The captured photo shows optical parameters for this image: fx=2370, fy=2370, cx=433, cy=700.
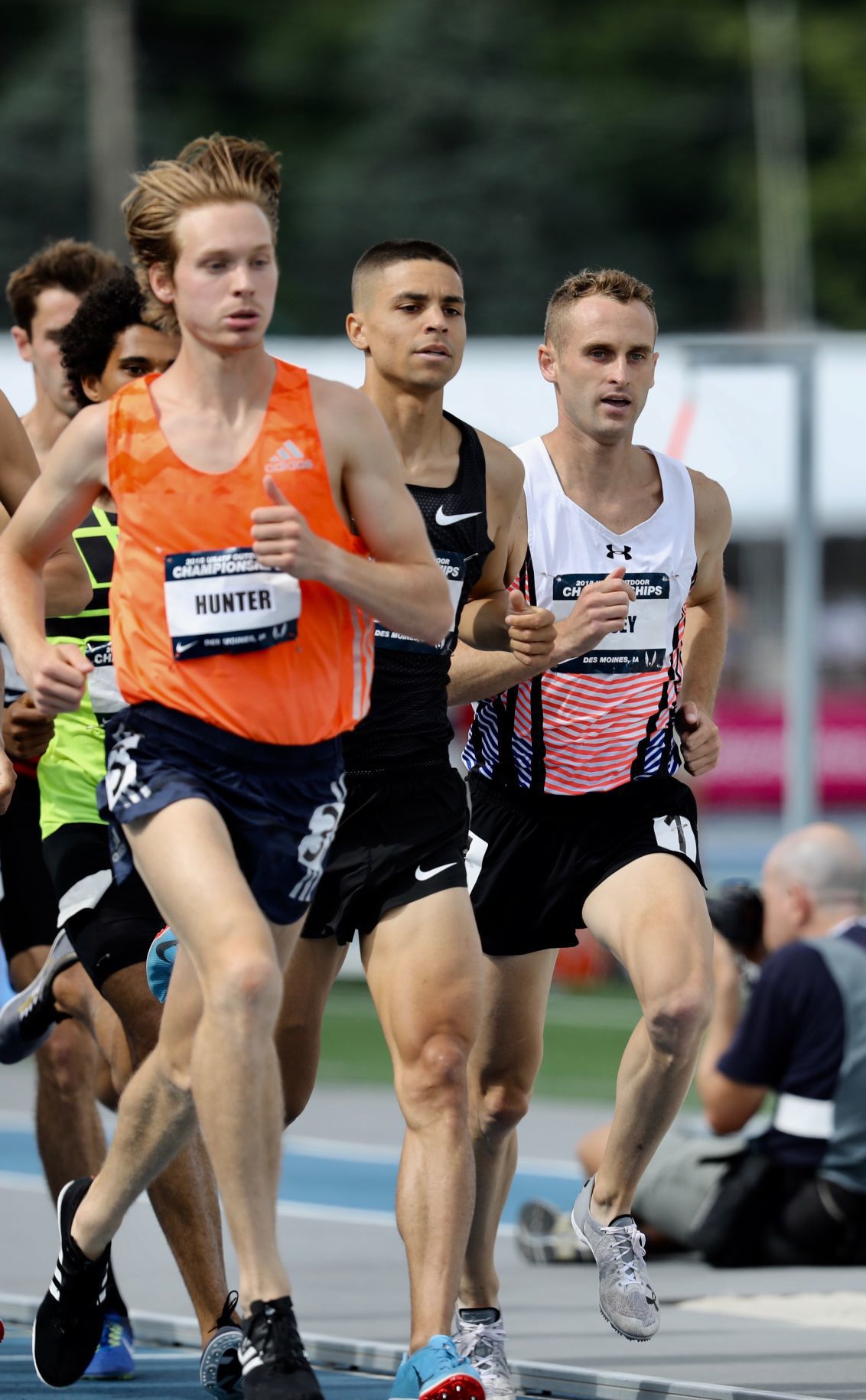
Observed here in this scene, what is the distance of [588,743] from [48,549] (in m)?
1.67

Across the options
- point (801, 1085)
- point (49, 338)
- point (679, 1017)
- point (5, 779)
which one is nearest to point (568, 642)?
point (679, 1017)

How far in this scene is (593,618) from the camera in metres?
5.66

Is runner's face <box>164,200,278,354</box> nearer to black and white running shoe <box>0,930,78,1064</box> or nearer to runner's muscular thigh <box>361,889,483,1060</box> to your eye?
runner's muscular thigh <box>361,889,483,1060</box>

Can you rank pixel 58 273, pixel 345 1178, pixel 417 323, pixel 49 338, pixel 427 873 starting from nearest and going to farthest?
pixel 427 873
pixel 417 323
pixel 49 338
pixel 58 273
pixel 345 1178

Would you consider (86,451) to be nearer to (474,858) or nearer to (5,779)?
(5,779)

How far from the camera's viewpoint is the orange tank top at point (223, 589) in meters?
4.88

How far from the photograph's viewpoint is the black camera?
9.45 meters

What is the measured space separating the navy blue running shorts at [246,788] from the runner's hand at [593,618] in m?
→ 0.86

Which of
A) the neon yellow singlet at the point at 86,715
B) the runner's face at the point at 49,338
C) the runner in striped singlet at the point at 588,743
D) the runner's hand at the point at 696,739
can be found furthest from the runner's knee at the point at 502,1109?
the runner's face at the point at 49,338

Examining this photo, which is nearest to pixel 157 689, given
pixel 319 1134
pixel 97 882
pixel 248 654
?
pixel 248 654

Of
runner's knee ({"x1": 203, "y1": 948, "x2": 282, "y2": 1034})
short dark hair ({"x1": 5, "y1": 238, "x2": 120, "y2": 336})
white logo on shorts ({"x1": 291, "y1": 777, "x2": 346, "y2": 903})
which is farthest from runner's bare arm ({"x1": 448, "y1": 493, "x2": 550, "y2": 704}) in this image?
short dark hair ({"x1": 5, "y1": 238, "x2": 120, "y2": 336})

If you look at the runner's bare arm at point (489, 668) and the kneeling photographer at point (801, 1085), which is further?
the kneeling photographer at point (801, 1085)

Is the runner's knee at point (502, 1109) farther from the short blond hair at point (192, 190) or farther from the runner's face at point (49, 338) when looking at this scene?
the runner's face at point (49, 338)

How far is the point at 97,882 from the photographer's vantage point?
6.23m
